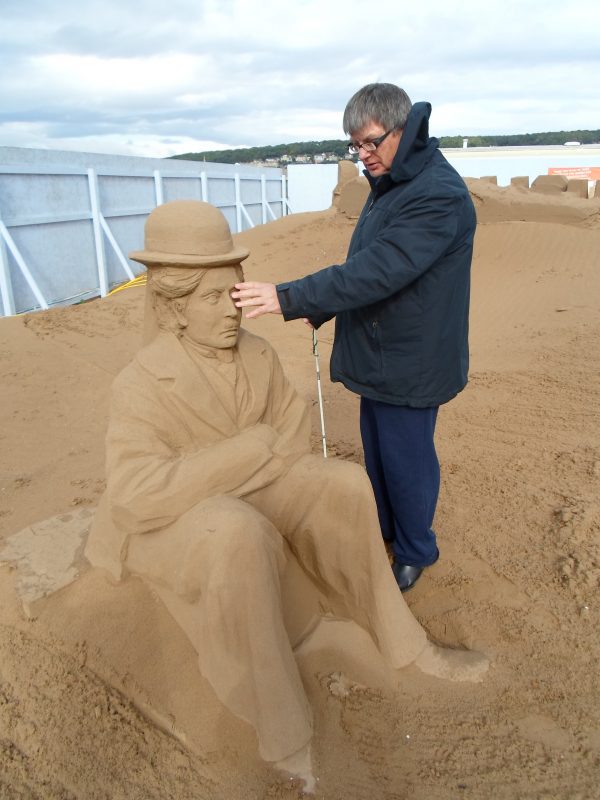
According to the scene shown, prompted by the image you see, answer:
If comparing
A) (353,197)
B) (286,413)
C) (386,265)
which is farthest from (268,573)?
(353,197)

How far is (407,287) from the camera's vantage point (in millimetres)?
2592

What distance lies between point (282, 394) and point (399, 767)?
137cm

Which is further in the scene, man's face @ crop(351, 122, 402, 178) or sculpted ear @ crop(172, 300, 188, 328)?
man's face @ crop(351, 122, 402, 178)

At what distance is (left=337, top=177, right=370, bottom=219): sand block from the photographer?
11992 millimetres

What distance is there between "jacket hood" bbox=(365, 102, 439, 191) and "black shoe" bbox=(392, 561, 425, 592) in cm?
178

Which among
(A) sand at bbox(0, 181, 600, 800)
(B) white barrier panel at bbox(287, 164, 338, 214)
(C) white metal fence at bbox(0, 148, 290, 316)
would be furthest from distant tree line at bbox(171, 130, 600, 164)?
(A) sand at bbox(0, 181, 600, 800)

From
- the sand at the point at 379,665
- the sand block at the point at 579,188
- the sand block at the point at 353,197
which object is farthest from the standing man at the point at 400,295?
the sand block at the point at 579,188

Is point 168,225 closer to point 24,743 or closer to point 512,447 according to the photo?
point 24,743

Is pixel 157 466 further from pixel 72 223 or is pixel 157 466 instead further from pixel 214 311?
pixel 72 223

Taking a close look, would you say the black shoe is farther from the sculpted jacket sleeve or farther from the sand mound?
the sand mound

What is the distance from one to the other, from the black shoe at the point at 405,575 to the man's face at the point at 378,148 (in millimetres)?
1822

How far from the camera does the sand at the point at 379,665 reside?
6.74ft

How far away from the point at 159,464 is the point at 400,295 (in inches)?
47.0

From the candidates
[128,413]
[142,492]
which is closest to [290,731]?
[142,492]
